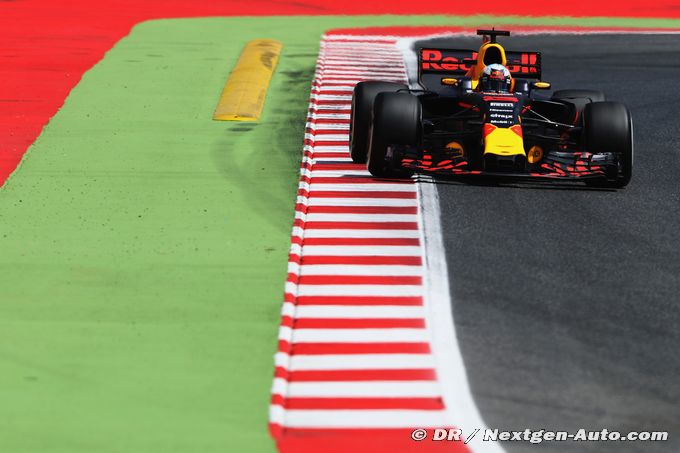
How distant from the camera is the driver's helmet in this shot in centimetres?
1853

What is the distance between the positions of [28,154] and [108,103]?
356cm

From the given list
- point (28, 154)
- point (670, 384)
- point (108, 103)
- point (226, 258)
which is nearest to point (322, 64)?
point (108, 103)

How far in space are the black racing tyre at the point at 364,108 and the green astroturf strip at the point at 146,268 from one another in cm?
107

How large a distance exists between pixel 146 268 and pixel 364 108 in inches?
191

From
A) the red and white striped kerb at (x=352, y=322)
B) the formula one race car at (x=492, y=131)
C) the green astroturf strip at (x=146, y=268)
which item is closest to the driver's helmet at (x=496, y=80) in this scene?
the formula one race car at (x=492, y=131)

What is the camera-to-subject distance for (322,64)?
27.0 meters

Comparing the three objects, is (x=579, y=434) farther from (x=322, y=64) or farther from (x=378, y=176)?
(x=322, y=64)

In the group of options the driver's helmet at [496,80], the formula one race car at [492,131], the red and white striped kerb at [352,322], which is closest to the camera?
the red and white striped kerb at [352,322]

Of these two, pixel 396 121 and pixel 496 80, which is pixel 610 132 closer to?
pixel 496 80

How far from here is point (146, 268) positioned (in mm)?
15328

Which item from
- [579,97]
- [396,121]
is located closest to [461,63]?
[579,97]

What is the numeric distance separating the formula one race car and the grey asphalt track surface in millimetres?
552

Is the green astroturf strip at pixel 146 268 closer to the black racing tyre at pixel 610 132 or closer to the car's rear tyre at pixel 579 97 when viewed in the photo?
the car's rear tyre at pixel 579 97

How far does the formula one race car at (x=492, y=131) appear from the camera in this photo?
17.4 m
